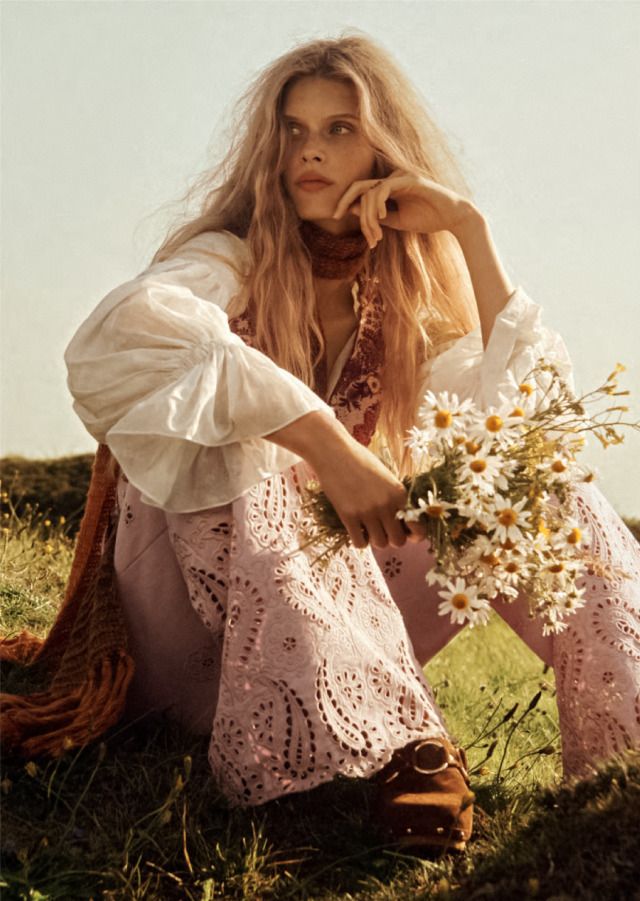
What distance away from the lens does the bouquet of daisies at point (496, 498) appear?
2275mm

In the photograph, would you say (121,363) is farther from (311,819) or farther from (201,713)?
(311,819)

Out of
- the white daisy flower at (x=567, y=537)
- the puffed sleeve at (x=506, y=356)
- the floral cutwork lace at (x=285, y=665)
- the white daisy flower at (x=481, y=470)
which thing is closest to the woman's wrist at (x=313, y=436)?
the floral cutwork lace at (x=285, y=665)

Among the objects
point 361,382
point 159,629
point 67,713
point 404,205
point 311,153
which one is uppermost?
point 311,153

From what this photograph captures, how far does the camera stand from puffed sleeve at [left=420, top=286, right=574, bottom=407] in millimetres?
3074

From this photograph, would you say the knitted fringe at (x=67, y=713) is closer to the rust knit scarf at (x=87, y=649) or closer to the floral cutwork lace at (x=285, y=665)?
the rust knit scarf at (x=87, y=649)

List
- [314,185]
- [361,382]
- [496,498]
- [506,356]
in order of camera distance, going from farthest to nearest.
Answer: [361,382] → [314,185] → [506,356] → [496,498]

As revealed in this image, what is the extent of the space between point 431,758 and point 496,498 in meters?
0.65

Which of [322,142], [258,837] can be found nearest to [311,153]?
[322,142]

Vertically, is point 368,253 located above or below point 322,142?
below

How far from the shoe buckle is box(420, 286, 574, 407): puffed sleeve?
0.99 meters

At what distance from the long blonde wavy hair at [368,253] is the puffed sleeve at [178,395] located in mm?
505

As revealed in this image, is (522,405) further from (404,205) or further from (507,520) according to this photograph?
(404,205)

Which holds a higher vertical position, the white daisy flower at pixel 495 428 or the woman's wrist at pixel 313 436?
the white daisy flower at pixel 495 428

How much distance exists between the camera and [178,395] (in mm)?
2600
